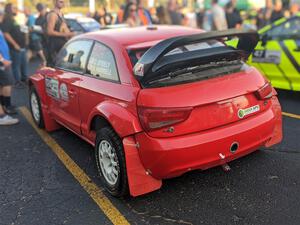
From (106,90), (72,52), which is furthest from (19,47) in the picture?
(106,90)

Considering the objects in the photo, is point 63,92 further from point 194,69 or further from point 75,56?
point 194,69

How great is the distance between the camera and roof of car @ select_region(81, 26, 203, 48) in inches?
155

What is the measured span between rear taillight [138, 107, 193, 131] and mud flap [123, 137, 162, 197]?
0.23 metres

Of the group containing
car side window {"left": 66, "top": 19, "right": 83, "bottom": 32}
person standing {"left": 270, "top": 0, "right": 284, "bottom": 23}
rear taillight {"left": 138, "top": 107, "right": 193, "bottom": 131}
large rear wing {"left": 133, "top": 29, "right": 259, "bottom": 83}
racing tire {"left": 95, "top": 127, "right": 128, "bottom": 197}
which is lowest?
racing tire {"left": 95, "top": 127, "right": 128, "bottom": 197}

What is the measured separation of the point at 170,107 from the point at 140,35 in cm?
132

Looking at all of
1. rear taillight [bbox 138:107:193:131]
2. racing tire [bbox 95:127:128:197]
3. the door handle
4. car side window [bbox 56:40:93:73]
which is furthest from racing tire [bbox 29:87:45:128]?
rear taillight [bbox 138:107:193:131]

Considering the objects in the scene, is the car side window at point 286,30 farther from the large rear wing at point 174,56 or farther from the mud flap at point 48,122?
the mud flap at point 48,122

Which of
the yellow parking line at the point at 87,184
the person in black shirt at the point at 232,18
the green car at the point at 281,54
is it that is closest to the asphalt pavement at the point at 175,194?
the yellow parking line at the point at 87,184

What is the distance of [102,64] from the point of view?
13.1 feet

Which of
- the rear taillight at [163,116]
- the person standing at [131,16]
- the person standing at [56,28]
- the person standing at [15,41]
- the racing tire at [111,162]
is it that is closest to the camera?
the rear taillight at [163,116]

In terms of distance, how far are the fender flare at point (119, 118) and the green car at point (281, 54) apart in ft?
12.2

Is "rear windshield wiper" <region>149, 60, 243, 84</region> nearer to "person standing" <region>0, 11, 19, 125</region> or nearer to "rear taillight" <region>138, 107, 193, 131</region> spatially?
"rear taillight" <region>138, 107, 193, 131</region>

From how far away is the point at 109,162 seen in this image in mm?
3643

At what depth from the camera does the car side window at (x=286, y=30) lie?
6488 millimetres
